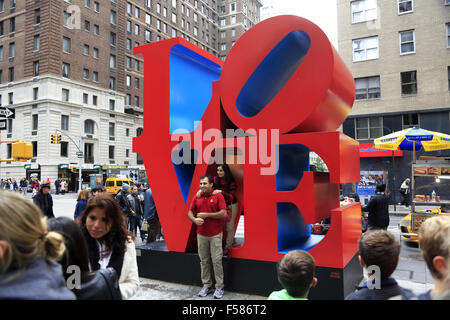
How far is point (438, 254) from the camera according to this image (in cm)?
190

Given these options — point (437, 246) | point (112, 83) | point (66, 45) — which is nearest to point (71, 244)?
point (437, 246)

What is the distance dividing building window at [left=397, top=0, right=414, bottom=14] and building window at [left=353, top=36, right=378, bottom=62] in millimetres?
2149

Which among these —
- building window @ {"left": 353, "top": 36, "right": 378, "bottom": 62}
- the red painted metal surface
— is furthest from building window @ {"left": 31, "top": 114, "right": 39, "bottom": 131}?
the red painted metal surface

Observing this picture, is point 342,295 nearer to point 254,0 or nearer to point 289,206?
point 289,206

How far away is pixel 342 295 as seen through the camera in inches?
188

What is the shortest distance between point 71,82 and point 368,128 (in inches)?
1318

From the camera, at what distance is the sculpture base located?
16.0 ft

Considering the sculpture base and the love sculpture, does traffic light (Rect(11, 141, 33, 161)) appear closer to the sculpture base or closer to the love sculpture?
the love sculpture

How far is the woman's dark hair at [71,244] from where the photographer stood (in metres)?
2.09

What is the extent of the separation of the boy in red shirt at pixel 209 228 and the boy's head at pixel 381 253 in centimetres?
315

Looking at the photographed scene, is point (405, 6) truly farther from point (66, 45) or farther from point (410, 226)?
point (66, 45)
